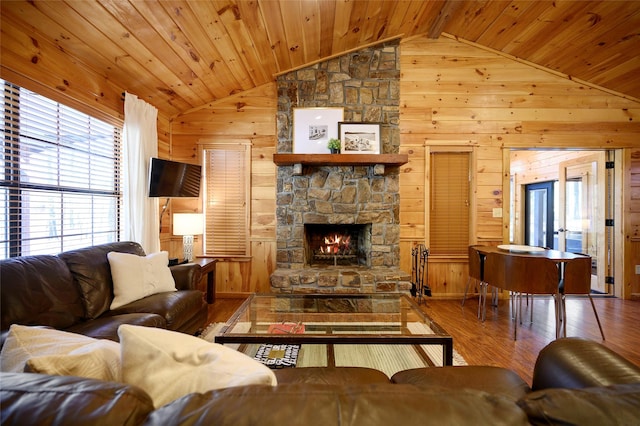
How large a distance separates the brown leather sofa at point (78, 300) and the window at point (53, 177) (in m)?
0.40

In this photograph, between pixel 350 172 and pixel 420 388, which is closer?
pixel 420 388

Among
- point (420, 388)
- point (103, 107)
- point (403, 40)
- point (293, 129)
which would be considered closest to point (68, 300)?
point (103, 107)

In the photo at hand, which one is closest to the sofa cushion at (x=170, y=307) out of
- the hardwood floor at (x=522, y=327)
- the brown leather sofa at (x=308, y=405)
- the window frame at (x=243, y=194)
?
the hardwood floor at (x=522, y=327)

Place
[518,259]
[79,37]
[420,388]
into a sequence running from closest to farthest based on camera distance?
[420,388], [79,37], [518,259]

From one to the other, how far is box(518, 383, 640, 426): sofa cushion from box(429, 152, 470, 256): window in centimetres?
359

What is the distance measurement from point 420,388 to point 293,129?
3.61 metres

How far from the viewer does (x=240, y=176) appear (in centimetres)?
400

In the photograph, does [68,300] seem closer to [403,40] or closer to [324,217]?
[324,217]

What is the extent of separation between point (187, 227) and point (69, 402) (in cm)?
309


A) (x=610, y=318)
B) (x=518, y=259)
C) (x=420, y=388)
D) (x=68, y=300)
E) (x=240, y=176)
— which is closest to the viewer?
(x=420, y=388)

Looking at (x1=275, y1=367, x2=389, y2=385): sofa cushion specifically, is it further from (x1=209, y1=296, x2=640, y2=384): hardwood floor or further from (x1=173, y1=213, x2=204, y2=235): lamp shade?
(x1=173, y1=213, x2=204, y2=235): lamp shade

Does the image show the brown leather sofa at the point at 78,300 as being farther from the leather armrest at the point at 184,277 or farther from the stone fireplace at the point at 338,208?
the stone fireplace at the point at 338,208

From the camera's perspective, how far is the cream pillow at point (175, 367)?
0.68 metres

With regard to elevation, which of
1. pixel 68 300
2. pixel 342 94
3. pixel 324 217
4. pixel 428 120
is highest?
pixel 342 94
